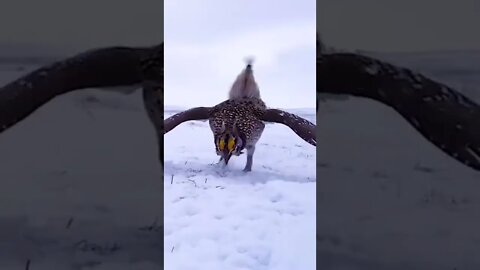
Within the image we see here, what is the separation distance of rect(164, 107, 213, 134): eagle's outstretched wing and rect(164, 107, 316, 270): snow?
0.08 ft

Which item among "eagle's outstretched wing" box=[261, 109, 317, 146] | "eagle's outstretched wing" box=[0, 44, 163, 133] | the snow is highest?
"eagle's outstretched wing" box=[0, 44, 163, 133]

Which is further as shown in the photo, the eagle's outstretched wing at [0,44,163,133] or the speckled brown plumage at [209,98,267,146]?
the speckled brown plumage at [209,98,267,146]

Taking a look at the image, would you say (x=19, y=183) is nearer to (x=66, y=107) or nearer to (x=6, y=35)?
(x=66, y=107)

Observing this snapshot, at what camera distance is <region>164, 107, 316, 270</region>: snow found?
2.32m

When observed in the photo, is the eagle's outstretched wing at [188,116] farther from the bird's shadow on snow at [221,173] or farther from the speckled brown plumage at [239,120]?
the bird's shadow on snow at [221,173]

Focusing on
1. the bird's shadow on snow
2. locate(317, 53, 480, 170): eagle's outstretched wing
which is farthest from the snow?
locate(317, 53, 480, 170): eagle's outstretched wing

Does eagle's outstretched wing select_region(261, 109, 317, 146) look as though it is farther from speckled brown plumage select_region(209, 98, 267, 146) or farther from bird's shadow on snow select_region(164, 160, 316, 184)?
bird's shadow on snow select_region(164, 160, 316, 184)

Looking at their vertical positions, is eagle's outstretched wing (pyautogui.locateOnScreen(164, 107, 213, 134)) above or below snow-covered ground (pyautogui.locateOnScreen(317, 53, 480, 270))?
above

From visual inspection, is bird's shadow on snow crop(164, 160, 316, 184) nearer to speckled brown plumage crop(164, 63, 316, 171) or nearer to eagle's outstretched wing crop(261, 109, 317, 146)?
speckled brown plumage crop(164, 63, 316, 171)

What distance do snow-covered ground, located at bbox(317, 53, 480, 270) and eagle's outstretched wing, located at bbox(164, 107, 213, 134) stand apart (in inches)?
20.0

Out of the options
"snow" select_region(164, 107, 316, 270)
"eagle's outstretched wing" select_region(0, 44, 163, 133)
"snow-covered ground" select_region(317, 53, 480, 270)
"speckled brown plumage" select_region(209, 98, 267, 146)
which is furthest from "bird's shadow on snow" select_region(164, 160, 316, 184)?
"eagle's outstretched wing" select_region(0, 44, 163, 133)

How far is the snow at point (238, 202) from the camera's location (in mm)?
2320

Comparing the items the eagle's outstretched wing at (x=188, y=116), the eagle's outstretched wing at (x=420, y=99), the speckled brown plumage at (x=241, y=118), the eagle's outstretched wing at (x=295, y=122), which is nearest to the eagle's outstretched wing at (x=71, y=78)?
the eagle's outstretched wing at (x=188, y=116)

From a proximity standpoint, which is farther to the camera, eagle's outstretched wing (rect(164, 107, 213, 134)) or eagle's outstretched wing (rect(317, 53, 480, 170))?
eagle's outstretched wing (rect(164, 107, 213, 134))
